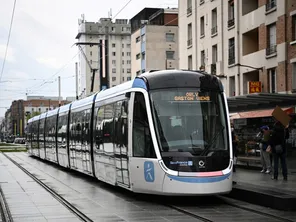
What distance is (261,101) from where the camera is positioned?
23.5 metres

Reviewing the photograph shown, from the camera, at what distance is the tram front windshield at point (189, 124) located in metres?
13.3

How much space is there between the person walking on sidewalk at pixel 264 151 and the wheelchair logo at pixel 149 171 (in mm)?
6364

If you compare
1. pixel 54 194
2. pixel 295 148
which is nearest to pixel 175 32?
pixel 295 148

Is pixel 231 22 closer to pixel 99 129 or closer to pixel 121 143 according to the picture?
pixel 99 129

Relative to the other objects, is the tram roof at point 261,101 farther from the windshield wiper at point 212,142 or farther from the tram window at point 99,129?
the windshield wiper at point 212,142

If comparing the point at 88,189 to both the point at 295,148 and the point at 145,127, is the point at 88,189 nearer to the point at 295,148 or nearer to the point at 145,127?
the point at 145,127

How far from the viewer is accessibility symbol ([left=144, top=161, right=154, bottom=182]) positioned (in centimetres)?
1338

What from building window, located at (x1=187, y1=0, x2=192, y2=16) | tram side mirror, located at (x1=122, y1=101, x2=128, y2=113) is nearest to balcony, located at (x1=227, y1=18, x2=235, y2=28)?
building window, located at (x1=187, y1=0, x2=192, y2=16)

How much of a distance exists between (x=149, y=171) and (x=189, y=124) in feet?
4.61

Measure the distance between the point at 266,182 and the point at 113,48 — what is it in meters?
132

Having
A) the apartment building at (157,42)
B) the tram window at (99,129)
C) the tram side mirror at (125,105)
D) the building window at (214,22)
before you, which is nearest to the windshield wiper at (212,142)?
the tram side mirror at (125,105)

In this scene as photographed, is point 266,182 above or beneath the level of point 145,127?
beneath

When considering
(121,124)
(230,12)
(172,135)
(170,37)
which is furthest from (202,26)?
(172,135)

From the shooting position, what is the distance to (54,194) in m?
15.9
